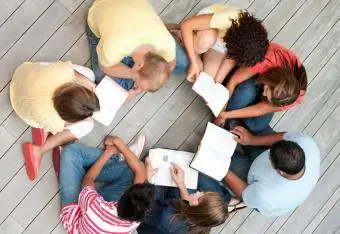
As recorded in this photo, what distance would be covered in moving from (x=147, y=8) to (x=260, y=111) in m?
0.73

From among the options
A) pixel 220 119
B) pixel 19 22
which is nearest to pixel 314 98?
pixel 220 119

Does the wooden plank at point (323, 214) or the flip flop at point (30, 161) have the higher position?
the wooden plank at point (323, 214)

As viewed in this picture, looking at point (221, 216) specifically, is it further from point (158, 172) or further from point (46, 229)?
point (46, 229)

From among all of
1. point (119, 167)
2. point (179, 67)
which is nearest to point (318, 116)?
point (179, 67)

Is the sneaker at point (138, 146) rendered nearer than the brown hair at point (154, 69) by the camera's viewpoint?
No

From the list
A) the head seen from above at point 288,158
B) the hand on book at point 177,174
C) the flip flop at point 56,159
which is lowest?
the flip flop at point 56,159

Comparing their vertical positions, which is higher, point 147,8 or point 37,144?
point 147,8

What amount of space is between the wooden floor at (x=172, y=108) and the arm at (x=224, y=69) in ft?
0.59

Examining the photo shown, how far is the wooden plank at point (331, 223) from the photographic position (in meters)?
2.97

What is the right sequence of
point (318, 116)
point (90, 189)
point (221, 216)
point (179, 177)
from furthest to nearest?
point (318, 116) → point (179, 177) → point (90, 189) → point (221, 216)

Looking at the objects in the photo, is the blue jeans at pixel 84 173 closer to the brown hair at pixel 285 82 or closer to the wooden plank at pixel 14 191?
the wooden plank at pixel 14 191

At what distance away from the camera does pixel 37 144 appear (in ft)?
8.36

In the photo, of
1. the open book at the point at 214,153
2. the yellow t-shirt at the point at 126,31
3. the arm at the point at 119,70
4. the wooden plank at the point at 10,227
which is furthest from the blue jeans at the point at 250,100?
the wooden plank at the point at 10,227

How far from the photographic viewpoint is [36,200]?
8.57 feet
